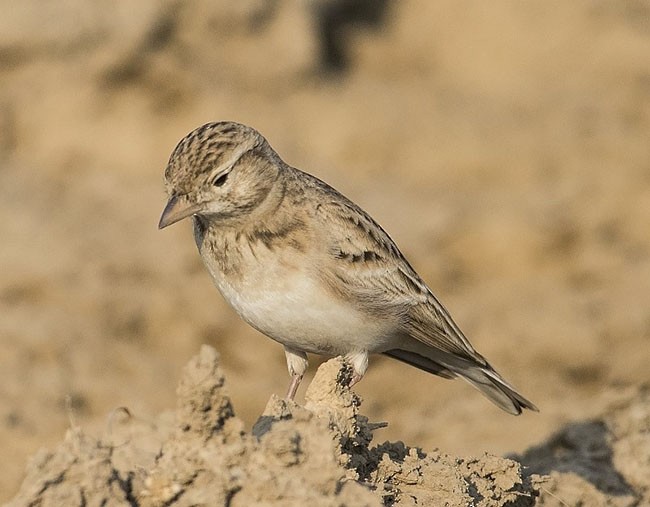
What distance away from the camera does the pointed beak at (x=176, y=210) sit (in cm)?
Answer: 630

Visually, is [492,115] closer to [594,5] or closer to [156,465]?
[594,5]

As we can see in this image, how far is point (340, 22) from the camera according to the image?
16359 millimetres

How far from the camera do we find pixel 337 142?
14305 mm

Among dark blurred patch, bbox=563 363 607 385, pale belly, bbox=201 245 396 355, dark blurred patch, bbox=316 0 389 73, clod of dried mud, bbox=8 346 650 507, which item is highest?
dark blurred patch, bbox=316 0 389 73

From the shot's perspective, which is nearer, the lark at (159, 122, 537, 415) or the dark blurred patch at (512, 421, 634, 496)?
the lark at (159, 122, 537, 415)

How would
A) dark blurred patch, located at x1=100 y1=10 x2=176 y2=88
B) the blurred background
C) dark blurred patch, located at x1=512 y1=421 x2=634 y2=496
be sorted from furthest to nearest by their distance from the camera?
dark blurred patch, located at x1=100 y1=10 x2=176 y2=88, the blurred background, dark blurred patch, located at x1=512 y1=421 x2=634 y2=496

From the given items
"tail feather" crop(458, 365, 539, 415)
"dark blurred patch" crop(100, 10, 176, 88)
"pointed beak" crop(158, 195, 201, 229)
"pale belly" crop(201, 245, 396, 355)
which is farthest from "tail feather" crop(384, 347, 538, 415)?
"dark blurred patch" crop(100, 10, 176, 88)

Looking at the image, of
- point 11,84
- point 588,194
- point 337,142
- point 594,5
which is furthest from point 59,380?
point 594,5

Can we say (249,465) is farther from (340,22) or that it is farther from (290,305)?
(340,22)

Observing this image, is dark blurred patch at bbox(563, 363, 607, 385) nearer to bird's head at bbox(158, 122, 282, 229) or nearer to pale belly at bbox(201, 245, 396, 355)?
pale belly at bbox(201, 245, 396, 355)

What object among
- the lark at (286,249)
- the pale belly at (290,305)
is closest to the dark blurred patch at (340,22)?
the lark at (286,249)

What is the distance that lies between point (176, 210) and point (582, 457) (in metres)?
3.08

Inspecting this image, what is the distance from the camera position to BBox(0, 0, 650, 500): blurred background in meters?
10.8

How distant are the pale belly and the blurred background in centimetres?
260
